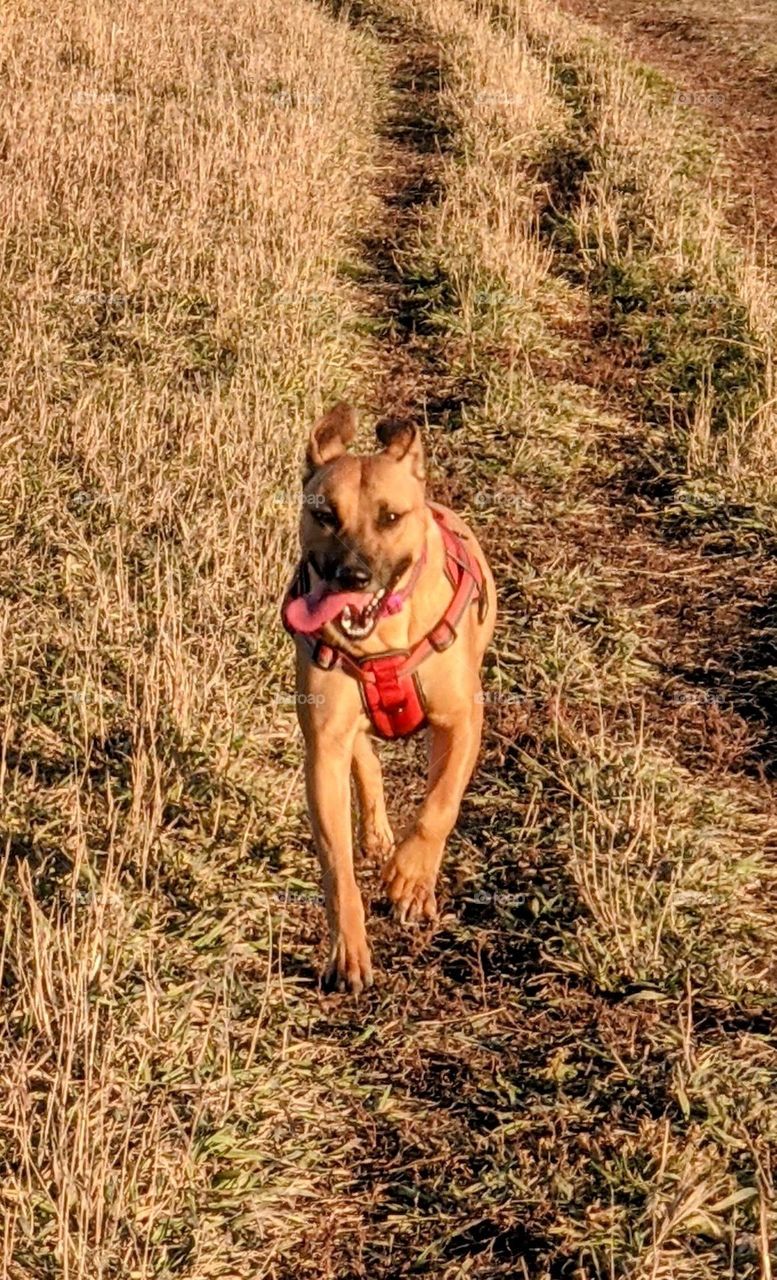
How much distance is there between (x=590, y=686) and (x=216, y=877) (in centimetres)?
192

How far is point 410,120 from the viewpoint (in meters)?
13.4

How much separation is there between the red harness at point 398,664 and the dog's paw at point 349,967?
25.7 inches

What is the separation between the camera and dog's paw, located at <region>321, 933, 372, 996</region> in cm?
406

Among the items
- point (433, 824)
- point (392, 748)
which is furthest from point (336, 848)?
point (392, 748)

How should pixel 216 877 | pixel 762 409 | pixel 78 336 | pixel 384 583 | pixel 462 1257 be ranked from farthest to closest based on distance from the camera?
pixel 78 336 < pixel 762 409 < pixel 216 877 < pixel 384 583 < pixel 462 1257

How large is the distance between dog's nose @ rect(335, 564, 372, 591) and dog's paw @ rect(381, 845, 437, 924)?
33.7 inches

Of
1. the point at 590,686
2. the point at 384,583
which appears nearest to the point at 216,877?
the point at 384,583

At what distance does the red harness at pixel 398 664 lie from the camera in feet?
13.3

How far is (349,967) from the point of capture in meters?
4.07

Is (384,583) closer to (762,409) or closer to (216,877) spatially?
(216,877)

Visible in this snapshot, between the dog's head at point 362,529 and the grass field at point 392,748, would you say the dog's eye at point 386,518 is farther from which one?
the grass field at point 392,748

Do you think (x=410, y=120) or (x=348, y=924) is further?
(x=410, y=120)

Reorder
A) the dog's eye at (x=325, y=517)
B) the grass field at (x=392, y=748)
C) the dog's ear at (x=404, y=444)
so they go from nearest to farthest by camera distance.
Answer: the grass field at (x=392, y=748) < the dog's eye at (x=325, y=517) < the dog's ear at (x=404, y=444)

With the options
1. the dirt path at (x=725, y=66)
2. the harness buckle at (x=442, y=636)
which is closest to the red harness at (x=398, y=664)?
the harness buckle at (x=442, y=636)
